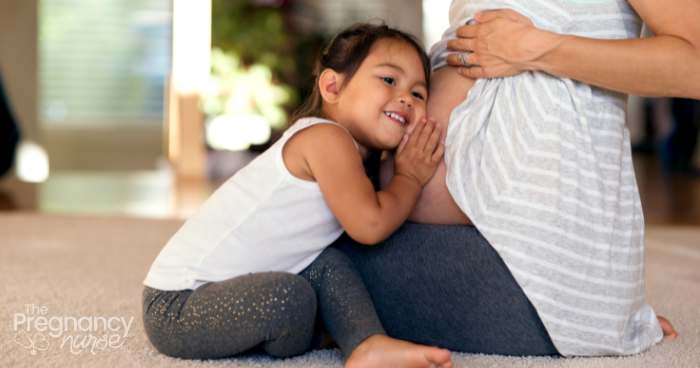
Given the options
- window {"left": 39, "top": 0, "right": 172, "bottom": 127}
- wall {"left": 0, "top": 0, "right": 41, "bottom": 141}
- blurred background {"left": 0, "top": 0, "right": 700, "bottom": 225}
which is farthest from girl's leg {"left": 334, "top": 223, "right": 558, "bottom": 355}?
window {"left": 39, "top": 0, "right": 172, "bottom": 127}

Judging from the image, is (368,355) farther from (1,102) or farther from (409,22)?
(409,22)

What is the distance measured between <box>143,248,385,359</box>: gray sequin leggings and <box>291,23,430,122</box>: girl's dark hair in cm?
27

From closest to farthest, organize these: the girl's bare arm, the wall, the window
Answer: the girl's bare arm, the wall, the window

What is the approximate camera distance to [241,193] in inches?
47.2

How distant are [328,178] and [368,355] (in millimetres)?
227

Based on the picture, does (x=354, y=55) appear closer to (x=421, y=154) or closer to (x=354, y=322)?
(x=421, y=154)

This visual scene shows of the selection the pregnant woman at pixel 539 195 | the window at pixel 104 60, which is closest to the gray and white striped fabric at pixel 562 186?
the pregnant woman at pixel 539 195

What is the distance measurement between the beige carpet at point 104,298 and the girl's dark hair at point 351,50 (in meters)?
0.37

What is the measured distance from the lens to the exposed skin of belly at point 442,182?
125 centimetres

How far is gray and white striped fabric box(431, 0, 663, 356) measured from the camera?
1150 mm

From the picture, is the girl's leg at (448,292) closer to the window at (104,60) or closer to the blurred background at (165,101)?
the blurred background at (165,101)

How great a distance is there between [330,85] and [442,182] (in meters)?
0.21

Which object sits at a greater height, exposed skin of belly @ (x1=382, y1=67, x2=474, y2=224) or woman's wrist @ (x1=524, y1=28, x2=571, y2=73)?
woman's wrist @ (x1=524, y1=28, x2=571, y2=73)

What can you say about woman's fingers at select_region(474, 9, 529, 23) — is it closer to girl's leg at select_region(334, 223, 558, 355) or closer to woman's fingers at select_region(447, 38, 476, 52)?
woman's fingers at select_region(447, 38, 476, 52)
